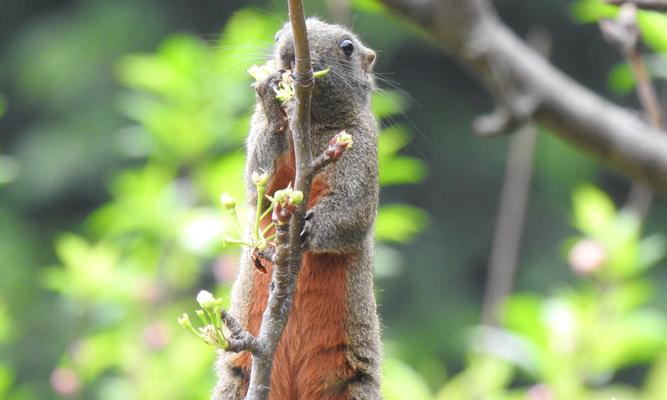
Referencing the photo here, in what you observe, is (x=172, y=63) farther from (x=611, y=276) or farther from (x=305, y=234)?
(x=305, y=234)

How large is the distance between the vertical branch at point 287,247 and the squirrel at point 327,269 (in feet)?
1.77

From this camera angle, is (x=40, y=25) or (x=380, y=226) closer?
(x=380, y=226)

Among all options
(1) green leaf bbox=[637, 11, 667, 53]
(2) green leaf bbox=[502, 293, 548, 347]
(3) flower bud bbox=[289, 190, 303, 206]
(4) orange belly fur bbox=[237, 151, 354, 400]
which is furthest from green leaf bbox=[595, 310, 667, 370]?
(3) flower bud bbox=[289, 190, 303, 206]

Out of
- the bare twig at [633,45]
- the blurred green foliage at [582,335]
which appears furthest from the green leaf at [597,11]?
the blurred green foliage at [582,335]

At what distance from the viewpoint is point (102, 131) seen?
13.1 meters

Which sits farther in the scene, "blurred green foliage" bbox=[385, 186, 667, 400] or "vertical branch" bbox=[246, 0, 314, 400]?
"blurred green foliage" bbox=[385, 186, 667, 400]

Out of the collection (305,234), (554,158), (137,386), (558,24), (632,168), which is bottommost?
(305,234)

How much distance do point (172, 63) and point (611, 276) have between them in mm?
2203

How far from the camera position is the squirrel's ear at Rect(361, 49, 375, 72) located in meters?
3.49

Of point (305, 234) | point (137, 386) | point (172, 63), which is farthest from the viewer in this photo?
point (172, 63)

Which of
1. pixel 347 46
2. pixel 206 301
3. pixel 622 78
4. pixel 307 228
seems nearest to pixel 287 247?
pixel 206 301

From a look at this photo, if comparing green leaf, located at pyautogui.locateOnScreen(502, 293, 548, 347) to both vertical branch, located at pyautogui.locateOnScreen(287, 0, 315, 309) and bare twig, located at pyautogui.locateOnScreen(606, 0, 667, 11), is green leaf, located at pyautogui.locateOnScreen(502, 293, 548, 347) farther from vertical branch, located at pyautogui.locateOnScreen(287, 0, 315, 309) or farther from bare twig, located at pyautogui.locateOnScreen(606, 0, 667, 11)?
vertical branch, located at pyautogui.locateOnScreen(287, 0, 315, 309)

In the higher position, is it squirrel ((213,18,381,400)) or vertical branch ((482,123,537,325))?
vertical branch ((482,123,537,325))

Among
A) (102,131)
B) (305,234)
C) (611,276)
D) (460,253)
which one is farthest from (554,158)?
(305,234)
